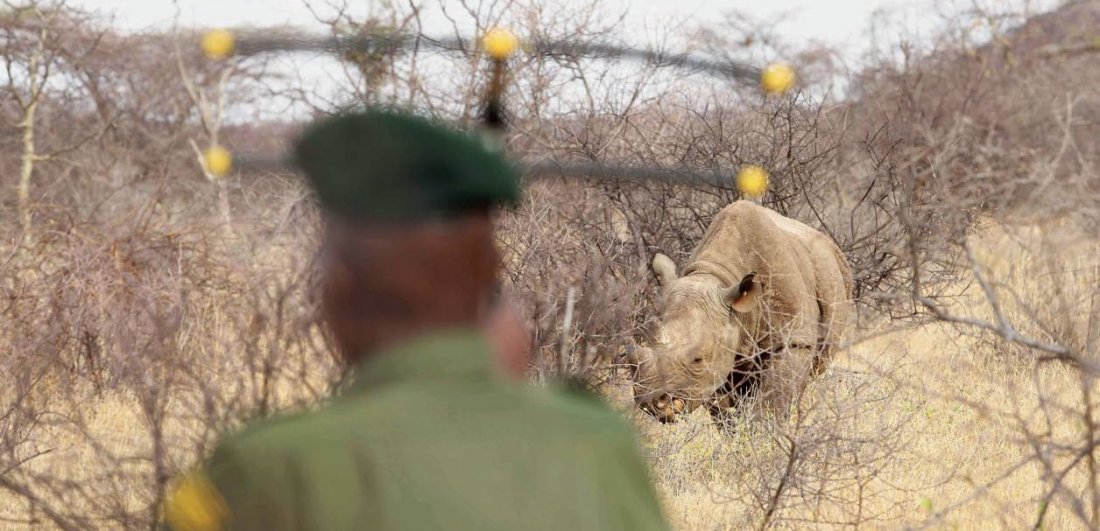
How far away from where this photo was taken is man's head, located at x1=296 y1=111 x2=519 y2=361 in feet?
3.31

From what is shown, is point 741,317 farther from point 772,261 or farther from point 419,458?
point 419,458

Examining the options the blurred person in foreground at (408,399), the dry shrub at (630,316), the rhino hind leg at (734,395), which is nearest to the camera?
the blurred person in foreground at (408,399)

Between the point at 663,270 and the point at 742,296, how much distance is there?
2.19ft

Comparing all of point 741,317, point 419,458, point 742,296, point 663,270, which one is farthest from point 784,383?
point 419,458

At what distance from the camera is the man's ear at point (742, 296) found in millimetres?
8148

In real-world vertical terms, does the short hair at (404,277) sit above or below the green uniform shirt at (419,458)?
above

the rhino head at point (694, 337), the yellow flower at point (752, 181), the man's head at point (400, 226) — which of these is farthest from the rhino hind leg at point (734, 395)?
the man's head at point (400, 226)

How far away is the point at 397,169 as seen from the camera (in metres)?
1.03

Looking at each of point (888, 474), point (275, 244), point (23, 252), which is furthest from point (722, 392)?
point (23, 252)

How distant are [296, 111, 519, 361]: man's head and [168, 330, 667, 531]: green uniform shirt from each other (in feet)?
0.08

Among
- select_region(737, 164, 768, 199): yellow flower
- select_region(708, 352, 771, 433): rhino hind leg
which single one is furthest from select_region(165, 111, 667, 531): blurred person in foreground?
select_region(737, 164, 768, 199): yellow flower

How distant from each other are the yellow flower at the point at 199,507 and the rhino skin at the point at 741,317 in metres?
5.65

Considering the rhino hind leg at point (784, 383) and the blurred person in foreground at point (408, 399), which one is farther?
the rhino hind leg at point (784, 383)

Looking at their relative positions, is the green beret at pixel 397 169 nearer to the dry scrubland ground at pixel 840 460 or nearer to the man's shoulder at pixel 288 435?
the man's shoulder at pixel 288 435
